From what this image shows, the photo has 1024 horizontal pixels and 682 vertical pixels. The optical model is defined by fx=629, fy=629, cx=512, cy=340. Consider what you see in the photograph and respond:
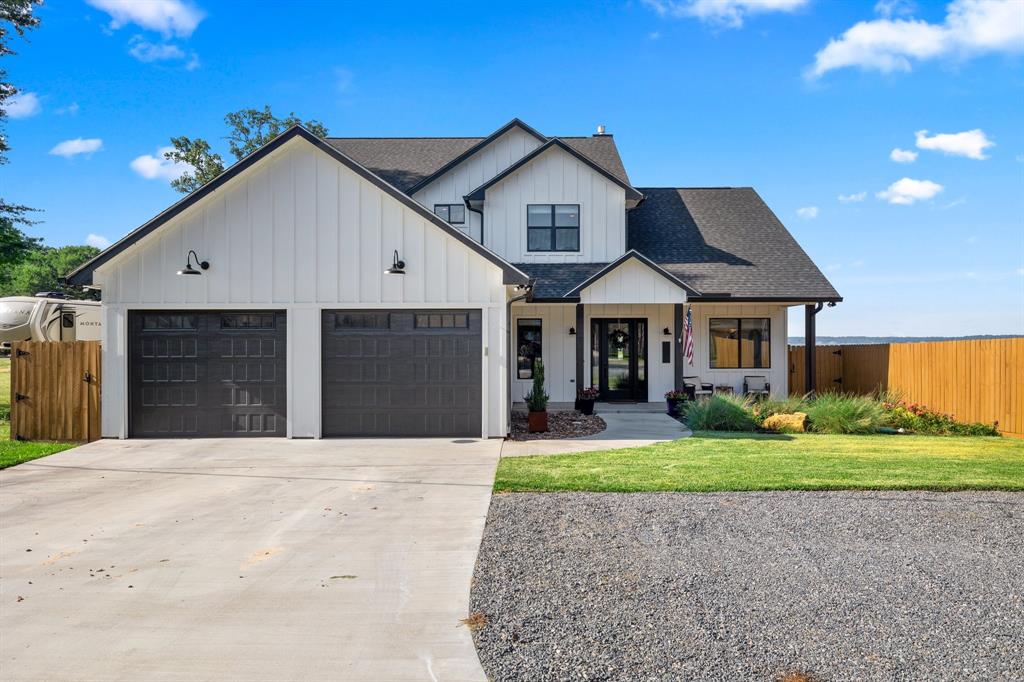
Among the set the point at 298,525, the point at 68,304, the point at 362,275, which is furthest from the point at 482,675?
the point at 68,304

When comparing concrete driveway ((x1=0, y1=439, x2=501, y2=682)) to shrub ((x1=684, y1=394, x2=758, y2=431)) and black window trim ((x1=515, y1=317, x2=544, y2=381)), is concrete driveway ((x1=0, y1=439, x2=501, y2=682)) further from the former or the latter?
black window trim ((x1=515, y1=317, x2=544, y2=381))

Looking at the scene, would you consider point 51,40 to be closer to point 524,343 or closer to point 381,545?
point 524,343

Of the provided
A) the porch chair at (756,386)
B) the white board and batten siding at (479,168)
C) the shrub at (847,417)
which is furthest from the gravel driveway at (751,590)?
the white board and batten siding at (479,168)

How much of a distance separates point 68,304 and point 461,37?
12.6 metres

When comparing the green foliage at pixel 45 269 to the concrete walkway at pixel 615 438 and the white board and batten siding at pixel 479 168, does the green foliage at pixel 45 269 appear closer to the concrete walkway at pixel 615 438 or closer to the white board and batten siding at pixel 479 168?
the white board and batten siding at pixel 479 168

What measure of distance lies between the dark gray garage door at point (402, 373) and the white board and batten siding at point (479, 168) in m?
7.17

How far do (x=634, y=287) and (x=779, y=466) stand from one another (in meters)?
7.13

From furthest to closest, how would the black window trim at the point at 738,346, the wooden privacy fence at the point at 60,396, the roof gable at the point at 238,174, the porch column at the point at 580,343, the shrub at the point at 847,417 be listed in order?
1. the black window trim at the point at 738,346
2. the porch column at the point at 580,343
3. the shrub at the point at 847,417
4. the wooden privacy fence at the point at 60,396
5. the roof gable at the point at 238,174

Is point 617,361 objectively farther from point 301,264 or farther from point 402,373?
point 301,264

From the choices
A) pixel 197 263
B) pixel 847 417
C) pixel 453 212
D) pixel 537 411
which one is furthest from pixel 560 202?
pixel 197 263

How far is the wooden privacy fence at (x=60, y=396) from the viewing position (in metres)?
11.9

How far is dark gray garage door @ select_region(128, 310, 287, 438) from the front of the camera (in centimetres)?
1195

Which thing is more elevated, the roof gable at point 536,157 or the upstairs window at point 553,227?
the roof gable at point 536,157

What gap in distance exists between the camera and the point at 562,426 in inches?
533
